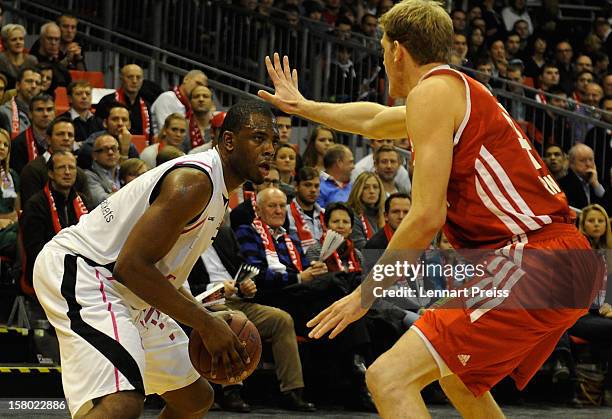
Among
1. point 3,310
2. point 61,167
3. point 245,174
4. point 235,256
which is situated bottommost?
point 3,310

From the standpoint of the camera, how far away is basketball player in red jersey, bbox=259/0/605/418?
13.3 feet

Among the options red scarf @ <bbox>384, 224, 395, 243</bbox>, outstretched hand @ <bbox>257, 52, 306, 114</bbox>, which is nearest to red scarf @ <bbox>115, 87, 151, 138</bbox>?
red scarf @ <bbox>384, 224, 395, 243</bbox>

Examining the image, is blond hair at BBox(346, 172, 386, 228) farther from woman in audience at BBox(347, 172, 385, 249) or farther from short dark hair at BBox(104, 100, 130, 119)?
short dark hair at BBox(104, 100, 130, 119)

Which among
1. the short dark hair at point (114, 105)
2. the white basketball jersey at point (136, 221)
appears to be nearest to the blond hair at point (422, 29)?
the white basketball jersey at point (136, 221)

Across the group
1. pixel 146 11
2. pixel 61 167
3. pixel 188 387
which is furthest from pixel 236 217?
pixel 146 11

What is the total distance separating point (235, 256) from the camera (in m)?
8.45

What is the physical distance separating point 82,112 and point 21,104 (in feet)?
1.81

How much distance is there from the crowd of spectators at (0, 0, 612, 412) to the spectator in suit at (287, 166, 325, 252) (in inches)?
0.5

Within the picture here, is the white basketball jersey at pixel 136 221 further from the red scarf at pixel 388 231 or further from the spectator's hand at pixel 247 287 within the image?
the red scarf at pixel 388 231

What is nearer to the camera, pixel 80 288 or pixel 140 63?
pixel 80 288

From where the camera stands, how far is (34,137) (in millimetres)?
9344

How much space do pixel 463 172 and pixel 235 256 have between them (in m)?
4.41

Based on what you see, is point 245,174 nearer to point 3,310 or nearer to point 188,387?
point 188,387

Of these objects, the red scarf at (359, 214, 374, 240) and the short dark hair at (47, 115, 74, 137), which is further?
the red scarf at (359, 214, 374, 240)
